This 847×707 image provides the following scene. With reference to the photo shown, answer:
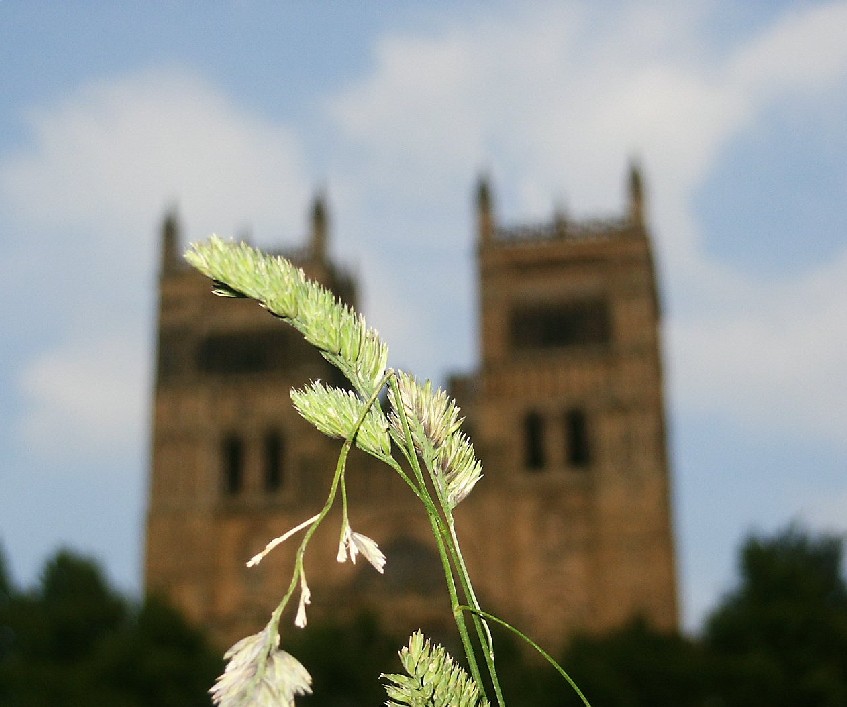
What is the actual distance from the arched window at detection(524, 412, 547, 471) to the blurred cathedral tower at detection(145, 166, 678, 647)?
0.06m

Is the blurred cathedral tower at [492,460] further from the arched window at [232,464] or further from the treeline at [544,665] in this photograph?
the treeline at [544,665]

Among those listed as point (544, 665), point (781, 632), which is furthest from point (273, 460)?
point (781, 632)

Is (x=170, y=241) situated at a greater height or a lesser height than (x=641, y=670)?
greater

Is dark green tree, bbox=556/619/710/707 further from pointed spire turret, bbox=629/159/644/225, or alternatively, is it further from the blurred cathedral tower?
pointed spire turret, bbox=629/159/644/225

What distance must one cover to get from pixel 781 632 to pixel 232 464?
19222mm

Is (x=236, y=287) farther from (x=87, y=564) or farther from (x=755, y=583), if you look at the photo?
(x=87, y=564)

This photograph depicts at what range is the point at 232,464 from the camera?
134 ft

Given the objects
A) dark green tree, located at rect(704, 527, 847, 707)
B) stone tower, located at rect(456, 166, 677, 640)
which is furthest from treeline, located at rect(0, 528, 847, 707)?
stone tower, located at rect(456, 166, 677, 640)

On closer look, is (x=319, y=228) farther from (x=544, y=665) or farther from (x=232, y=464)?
(x=544, y=665)

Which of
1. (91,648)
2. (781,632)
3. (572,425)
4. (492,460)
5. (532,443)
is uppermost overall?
(572,425)

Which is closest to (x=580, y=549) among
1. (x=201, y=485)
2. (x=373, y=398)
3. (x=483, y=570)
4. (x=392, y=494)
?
(x=483, y=570)

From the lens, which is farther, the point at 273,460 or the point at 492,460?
the point at 273,460

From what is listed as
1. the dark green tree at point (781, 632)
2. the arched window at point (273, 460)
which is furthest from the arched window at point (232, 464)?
the dark green tree at point (781, 632)

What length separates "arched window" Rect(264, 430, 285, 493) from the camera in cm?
4009
